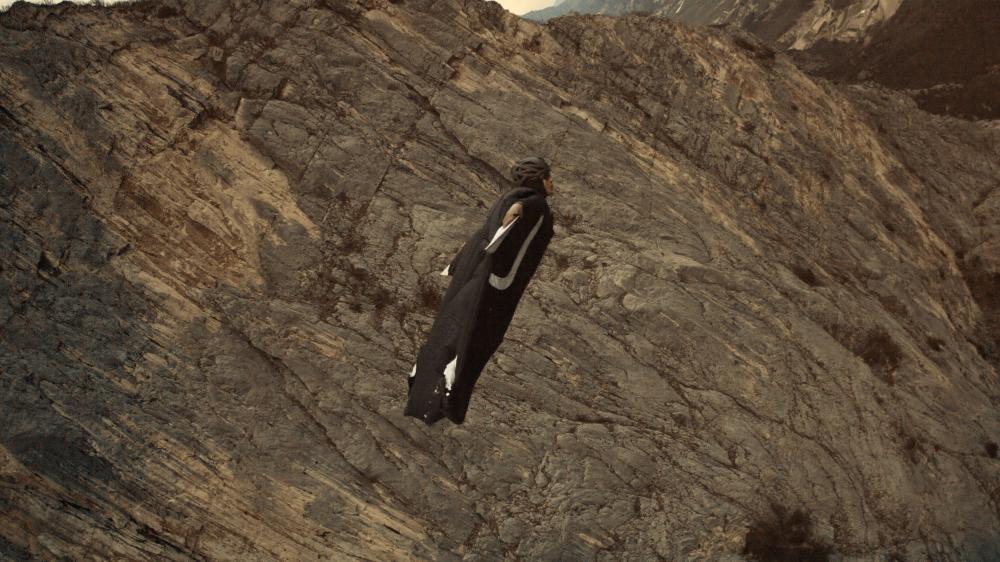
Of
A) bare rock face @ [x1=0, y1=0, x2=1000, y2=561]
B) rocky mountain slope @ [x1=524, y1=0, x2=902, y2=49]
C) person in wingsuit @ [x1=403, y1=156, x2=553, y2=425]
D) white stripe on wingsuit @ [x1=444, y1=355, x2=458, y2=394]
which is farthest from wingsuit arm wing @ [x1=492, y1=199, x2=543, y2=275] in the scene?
rocky mountain slope @ [x1=524, y1=0, x2=902, y2=49]

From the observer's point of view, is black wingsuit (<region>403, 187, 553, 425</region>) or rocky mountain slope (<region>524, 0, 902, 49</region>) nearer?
black wingsuit (<region>403, 187, 553, 425</region>)

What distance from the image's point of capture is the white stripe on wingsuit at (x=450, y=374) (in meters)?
5.34

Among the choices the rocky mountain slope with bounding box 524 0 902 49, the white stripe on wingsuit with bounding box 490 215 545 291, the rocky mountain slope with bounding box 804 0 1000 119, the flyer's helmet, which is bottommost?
the white stripe on wingsuit with bounding box 490 215 545 291

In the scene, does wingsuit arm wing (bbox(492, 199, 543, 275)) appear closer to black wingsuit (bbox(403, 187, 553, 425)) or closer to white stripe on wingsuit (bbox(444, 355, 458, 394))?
black wingsuit (bbox(403, 187, 553, 425))

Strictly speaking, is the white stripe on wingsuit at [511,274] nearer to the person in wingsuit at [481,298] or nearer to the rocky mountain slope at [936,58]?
the person in wingsuit at [481,298]

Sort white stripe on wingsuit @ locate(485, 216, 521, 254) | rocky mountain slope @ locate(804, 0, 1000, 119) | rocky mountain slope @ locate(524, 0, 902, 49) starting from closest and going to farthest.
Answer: white stripe on wingsuit @ locate(485, 216, 521, 254)
rocky mountain slope @ locate(804, 0, 1000, 119)
rocky mountain slope @ locate(524, 0, 902, 49)

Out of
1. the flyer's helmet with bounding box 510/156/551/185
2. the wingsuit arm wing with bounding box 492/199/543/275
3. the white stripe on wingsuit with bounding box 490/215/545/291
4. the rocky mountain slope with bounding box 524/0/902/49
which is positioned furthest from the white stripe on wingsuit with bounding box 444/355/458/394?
the rocky mountain slope with bounding box 524/0/902/49

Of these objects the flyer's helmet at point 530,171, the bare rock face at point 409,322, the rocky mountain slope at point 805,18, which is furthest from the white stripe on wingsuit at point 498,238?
the rocky mountain slope at point 805,18

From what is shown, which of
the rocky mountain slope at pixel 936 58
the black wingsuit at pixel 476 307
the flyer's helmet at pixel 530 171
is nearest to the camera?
the black wingsuit at pixel 476 307

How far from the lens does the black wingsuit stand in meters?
5.32

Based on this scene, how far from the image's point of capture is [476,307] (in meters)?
5.32

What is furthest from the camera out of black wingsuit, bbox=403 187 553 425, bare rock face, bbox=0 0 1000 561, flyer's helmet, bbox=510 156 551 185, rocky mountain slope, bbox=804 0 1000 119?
rocky mountain slope, bbox=804 0 1000 119

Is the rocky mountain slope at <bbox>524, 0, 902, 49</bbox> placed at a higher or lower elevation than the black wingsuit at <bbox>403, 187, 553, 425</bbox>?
higher

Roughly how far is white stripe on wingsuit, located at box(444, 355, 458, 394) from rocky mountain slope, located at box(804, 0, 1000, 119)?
94.6ft
